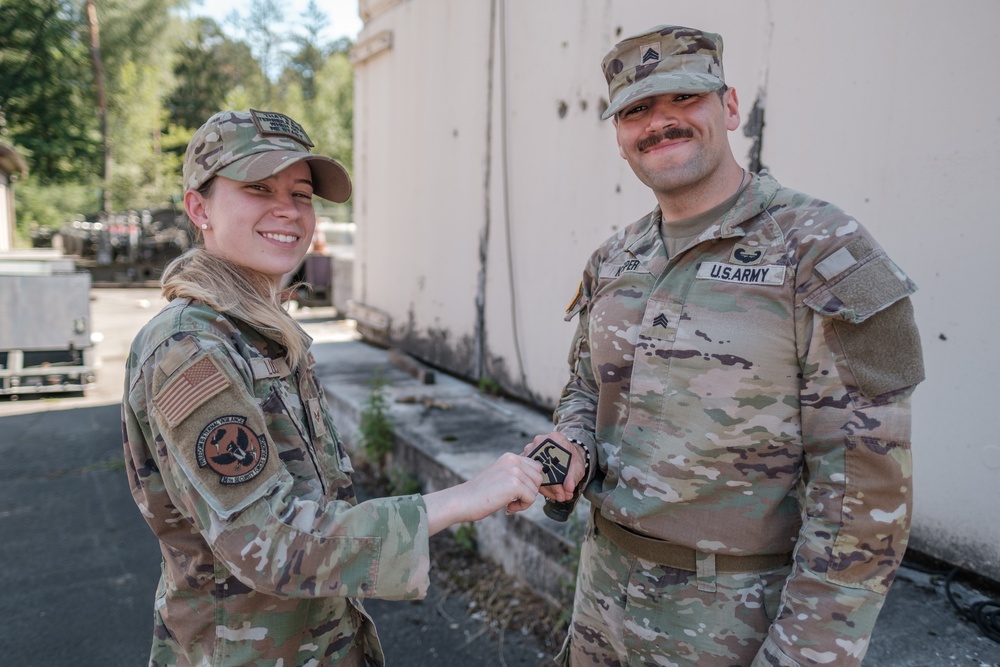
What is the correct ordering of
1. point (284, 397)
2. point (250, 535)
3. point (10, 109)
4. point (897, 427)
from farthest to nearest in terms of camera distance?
point (10, 109) < point (284, 397) < point (897, 427) < point (250, 535)

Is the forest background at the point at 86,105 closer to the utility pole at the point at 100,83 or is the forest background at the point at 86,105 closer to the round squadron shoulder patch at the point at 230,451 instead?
the utility pole at the point at 100,83

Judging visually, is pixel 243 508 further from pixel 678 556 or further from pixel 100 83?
pixel 100 83

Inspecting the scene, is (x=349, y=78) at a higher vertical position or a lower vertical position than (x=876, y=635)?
higher

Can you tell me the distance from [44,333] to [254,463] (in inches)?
288

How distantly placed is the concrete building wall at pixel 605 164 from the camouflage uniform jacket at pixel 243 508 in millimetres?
2282

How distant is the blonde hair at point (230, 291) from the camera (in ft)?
4.84

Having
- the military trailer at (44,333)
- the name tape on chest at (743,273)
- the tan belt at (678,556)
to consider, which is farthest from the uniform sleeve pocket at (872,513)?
the military trailer at (44,333)

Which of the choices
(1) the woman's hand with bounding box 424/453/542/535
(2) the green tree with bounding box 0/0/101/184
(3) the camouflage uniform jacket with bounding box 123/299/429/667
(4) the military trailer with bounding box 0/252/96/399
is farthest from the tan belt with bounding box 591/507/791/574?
(2) the green tree with bounding box 0/0/101/184

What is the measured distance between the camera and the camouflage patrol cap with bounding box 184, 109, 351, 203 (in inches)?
59.5

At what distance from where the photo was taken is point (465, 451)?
439 cm

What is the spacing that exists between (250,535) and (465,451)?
10.3 ft

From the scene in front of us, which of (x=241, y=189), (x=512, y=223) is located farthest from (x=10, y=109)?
(x=241, y=189)

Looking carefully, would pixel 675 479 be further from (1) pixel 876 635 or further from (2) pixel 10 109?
(2) pixel 10 109

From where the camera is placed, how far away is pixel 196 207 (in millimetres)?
1616
